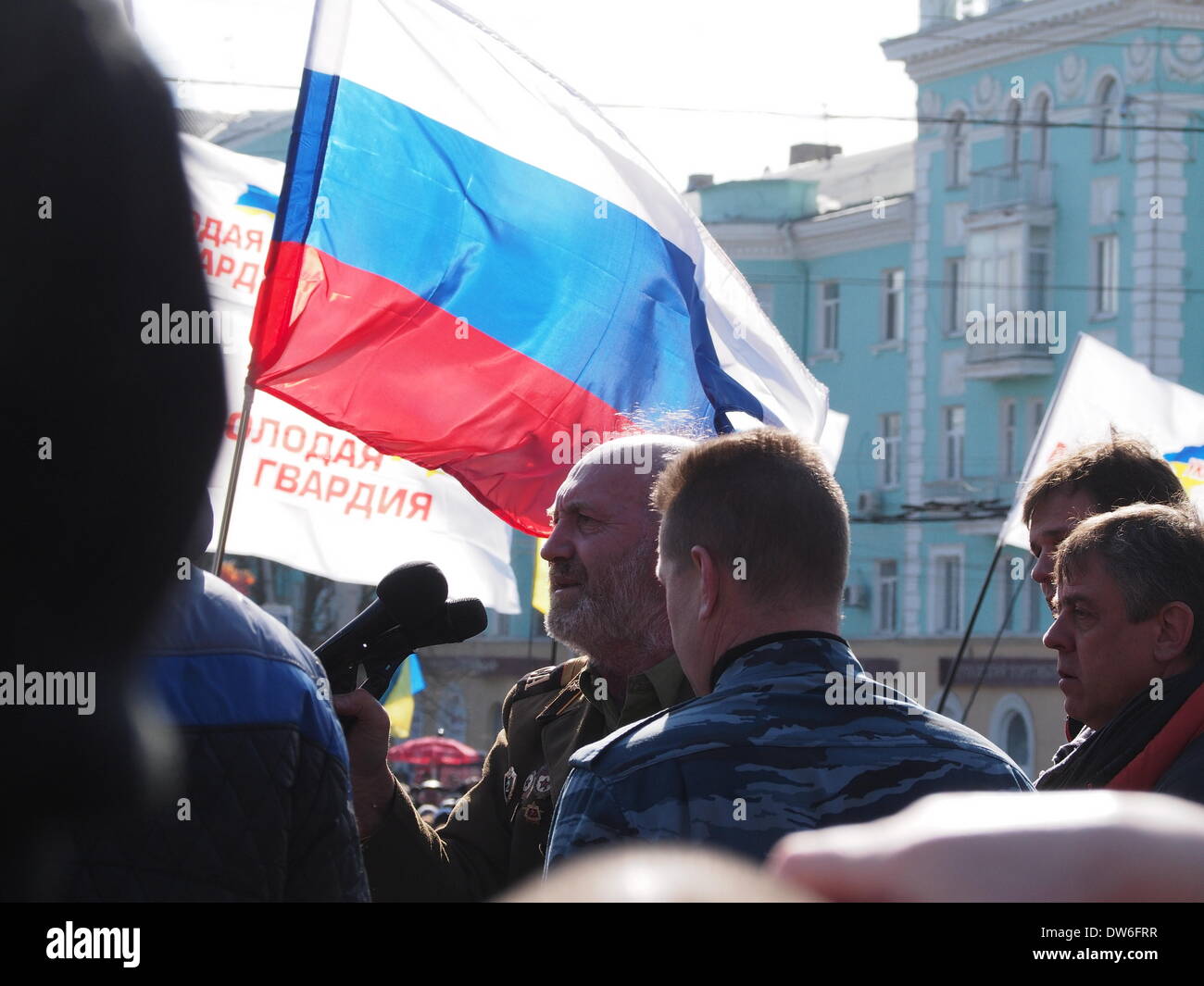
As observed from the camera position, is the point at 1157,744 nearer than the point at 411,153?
Yes

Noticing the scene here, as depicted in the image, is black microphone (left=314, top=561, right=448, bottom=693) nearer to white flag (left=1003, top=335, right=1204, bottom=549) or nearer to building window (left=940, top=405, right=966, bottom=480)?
white flag (left=1003, top=335, right=1204, bottom=549)

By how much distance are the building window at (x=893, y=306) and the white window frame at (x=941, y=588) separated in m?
4.92

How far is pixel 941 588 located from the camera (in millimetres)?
37812

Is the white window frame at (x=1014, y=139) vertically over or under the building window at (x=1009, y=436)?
over

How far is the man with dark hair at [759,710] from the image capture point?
2.32 metres

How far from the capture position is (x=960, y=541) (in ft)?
124

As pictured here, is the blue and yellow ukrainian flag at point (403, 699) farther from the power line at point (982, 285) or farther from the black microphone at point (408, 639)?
the black microphone at point (408, 639)

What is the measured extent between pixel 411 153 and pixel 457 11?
1.70 ft

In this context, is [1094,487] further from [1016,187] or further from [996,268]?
[996,268]

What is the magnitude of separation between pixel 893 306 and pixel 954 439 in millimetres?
3474

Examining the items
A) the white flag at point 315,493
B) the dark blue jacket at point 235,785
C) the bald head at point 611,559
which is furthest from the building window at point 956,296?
the dark blue jacket at point 235,785

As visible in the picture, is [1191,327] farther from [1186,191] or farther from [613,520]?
[613,520]

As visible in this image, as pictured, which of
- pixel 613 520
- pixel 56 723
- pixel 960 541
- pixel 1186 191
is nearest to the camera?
pixel 56 723
